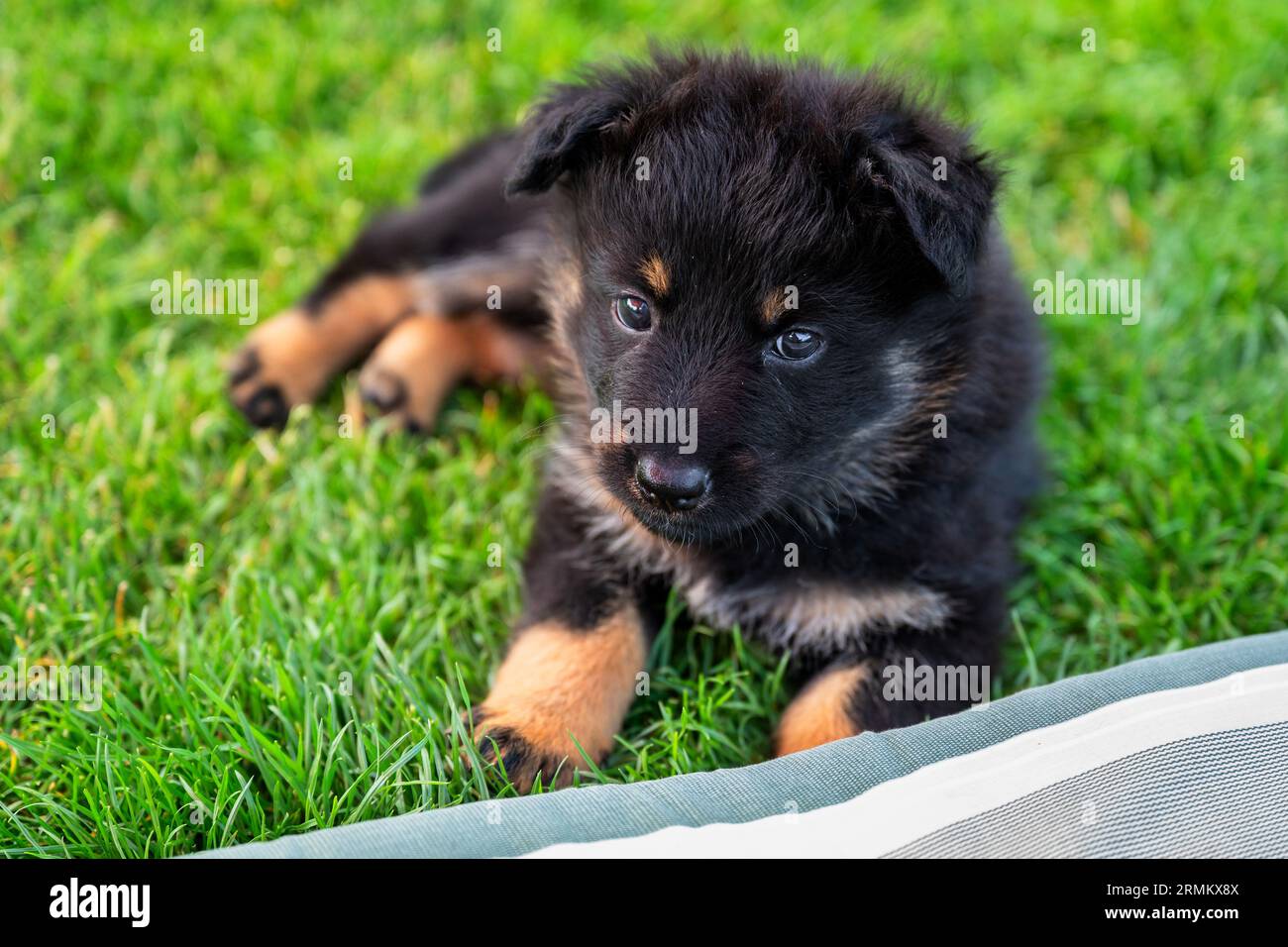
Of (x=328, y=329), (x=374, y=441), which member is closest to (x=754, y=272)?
(x=374, y=441)

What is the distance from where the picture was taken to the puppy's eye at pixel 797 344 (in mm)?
2383

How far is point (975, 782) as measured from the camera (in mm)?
2111

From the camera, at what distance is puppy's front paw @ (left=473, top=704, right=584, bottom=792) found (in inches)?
95.0

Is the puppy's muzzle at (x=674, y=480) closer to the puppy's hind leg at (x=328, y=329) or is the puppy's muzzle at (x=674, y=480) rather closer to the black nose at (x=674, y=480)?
the black nose at (x=674, y=480)

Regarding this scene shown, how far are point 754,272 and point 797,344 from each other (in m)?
0.18

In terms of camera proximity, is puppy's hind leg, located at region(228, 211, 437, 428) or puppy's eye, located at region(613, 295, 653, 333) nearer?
puppy's eye, located at region(613, 295, 653, 333)

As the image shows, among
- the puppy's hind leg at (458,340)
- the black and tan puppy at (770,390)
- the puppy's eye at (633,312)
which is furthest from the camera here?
the puppy's hind leg at (458,340)

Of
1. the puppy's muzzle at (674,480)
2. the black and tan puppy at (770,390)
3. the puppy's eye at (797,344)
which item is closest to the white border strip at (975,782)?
the black and tan puppy at (770,390)

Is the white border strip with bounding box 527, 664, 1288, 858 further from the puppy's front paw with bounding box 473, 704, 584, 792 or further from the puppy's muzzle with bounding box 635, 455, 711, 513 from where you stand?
the puppy's muzzle with bounding box 635, 455, 711, 513

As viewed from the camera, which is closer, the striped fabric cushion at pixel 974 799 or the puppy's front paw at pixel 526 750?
the striped fabric cushion at pixel 974 799

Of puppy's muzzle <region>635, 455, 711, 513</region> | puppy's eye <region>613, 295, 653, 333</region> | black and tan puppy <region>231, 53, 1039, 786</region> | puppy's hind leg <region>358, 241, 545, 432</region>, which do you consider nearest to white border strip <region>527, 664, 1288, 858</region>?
black and tan puppy <region>231, 53, 1039, 786</region>

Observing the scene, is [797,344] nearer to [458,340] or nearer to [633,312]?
[633,312]
